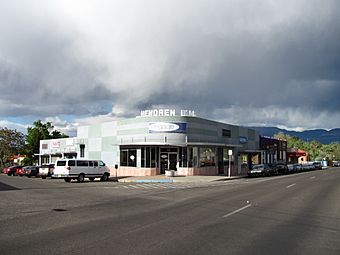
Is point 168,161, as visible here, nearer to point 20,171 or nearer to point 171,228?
point 20,171

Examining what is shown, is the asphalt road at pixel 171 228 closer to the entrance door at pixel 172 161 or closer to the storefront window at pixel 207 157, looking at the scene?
the entrance door at pixel 172 161

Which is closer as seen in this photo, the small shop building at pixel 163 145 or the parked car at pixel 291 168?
the small shop building at pixel 163 145

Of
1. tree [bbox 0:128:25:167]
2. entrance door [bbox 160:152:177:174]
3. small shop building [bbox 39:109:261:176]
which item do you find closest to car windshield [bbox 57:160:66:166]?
small shop building [bbox 39:109:261:176]

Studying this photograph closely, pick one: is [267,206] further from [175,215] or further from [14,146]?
[14,146]

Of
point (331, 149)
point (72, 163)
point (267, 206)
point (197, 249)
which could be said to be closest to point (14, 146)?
point (72, 163)

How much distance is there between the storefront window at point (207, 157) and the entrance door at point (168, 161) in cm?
338

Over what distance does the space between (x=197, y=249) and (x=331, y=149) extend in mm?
159985

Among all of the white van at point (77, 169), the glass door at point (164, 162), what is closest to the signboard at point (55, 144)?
the glass door at point (164, 162)

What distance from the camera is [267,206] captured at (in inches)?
608

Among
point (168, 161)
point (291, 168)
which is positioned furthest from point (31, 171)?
point (291, 168)

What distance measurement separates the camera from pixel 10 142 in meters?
83.0

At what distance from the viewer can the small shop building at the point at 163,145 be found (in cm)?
4212

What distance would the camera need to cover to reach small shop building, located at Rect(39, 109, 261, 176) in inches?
1658

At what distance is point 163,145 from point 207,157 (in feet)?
22.3
